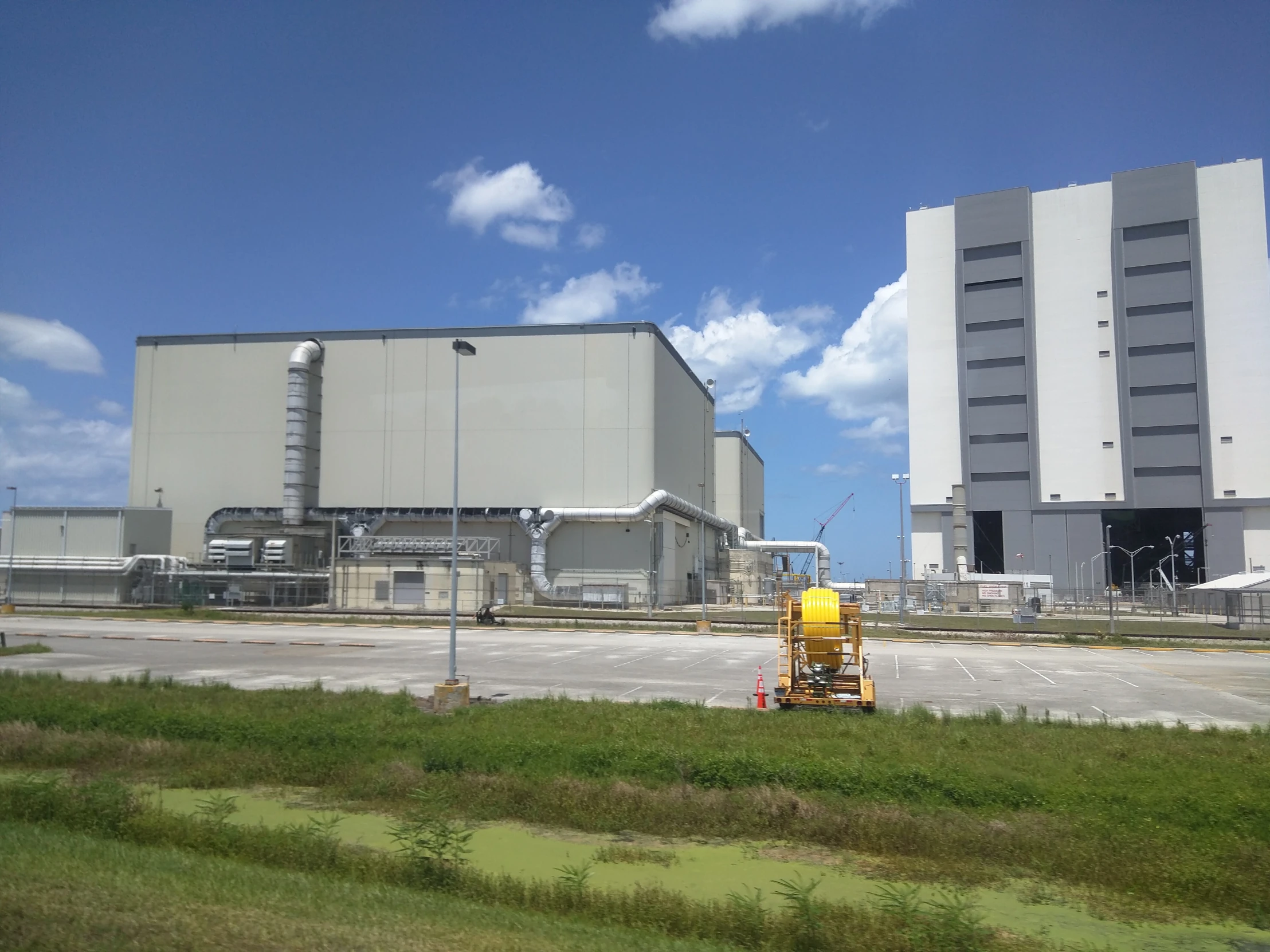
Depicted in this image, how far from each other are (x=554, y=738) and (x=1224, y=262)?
91.5 m

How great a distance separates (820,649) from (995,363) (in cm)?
7884

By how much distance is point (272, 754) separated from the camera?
1479 centimetres

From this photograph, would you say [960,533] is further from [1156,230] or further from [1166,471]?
[1156,230]

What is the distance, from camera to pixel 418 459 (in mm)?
74062

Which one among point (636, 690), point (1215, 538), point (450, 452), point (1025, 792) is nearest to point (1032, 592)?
point (1215, 538)

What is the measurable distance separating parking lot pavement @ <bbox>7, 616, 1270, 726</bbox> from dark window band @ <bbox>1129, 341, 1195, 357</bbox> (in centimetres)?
5222

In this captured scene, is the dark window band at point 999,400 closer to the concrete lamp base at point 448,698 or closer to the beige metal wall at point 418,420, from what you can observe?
the beige metal wall at point 418,420

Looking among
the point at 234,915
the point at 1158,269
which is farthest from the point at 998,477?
the point at 234,915

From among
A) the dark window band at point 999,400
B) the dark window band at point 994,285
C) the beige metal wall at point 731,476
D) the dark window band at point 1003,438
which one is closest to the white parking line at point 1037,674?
the dark window band at point 1003,438

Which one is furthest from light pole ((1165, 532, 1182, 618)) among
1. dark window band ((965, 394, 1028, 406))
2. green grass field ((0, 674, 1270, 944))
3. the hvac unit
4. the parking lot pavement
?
the hvac unit

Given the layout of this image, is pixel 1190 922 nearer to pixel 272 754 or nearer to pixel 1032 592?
pixel 272 754

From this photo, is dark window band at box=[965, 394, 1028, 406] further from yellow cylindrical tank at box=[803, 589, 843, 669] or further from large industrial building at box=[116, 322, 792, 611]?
yellow cylindrical tank at box=[803, 589, 843, 669]

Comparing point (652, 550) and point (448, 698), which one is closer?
point (448, 698)

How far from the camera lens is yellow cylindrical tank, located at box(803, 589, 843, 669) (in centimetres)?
2020
